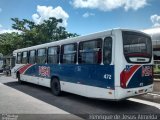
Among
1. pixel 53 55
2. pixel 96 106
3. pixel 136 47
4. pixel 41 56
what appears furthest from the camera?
pixel 41 56

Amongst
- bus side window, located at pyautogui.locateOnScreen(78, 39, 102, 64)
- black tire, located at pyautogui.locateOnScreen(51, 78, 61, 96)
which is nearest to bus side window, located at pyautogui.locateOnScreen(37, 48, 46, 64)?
black tire, located at pyautogui.locateOnScreen(51, 78, 61, 96)

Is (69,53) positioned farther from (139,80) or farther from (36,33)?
(36,33)

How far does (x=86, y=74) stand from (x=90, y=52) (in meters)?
0.91

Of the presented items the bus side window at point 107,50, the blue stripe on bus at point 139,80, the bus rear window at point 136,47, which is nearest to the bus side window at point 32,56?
the bus side window at point 107,50

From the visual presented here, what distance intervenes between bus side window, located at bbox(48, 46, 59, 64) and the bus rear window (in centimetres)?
464

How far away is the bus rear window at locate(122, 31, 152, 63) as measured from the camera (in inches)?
326

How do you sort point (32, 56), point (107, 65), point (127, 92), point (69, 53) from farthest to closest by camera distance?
point (32, 56) < point (69, 53) < point (107, 65) < point (127, 92)

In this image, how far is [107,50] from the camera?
8352 millimetres

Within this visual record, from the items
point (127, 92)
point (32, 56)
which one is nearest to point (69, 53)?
point (127, 92)

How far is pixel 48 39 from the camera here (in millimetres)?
37781

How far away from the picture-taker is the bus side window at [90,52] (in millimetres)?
8779

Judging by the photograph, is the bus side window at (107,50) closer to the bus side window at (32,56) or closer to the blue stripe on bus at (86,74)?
the blue stripe on bus at (86,74)

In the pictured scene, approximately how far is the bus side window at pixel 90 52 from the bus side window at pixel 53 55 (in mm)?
2317

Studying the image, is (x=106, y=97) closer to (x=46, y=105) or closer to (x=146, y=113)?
(x=146, y=113)
